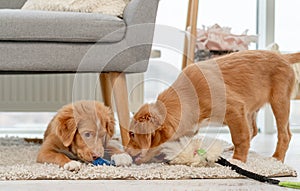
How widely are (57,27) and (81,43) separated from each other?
0.12 metres

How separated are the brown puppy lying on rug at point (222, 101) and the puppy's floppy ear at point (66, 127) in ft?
0.64

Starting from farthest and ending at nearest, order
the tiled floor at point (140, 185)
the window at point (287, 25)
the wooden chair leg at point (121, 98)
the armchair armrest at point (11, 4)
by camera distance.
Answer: the window at point (287, 25) → the armchair armrest at point (11, 4) → the wooden chair leg at point (121, 98) → the tiled floor at point (140, 185)

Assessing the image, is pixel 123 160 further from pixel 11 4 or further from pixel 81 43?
pixel 11 4

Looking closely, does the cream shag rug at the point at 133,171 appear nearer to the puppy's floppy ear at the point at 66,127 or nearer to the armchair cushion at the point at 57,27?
the puppy's floppy ear at the point at 66,127

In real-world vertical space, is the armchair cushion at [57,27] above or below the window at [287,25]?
above

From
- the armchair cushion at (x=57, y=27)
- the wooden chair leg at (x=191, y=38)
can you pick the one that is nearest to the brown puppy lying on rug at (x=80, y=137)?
the armchair cushion at (x=57, y=27)

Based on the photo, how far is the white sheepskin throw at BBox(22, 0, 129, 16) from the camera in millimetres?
2369

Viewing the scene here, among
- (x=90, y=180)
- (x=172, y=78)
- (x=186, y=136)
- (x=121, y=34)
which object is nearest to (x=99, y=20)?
(x=121, y=34)

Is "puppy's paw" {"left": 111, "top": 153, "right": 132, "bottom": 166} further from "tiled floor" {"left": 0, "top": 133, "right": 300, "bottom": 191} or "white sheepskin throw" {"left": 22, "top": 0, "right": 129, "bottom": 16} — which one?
"white sheepskin throw" {"left": 22, "top": 0, "right": 129, "bottom": 16}

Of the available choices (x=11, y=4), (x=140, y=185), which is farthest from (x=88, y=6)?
(x=140, y=185)

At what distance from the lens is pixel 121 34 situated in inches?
85.0

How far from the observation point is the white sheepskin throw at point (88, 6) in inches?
93.3

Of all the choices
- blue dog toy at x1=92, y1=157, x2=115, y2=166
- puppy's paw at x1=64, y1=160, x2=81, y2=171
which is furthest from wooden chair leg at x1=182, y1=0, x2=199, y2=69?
puppy's paw at x1=64, y1=160, x2=81, y2=171

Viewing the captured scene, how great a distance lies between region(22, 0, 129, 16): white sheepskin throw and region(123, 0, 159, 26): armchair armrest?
0.49 ft
